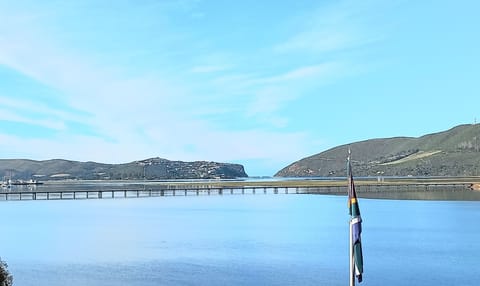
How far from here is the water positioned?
29.3 m

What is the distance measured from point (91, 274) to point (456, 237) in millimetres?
27108

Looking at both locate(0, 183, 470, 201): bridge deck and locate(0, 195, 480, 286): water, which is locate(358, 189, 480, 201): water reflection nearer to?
locate(0, 183, 470, 201): bridge deck

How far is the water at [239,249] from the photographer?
29.3 metres

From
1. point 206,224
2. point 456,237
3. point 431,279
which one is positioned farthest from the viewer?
point 206,224

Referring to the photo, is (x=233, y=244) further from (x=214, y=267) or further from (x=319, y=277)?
(x=319, y=277)

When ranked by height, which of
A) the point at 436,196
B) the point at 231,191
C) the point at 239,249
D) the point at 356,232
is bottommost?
the point at 239,249

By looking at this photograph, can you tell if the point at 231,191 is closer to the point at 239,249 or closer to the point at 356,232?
the point at 239,249

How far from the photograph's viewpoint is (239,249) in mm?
38969

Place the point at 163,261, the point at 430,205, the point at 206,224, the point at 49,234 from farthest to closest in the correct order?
the point at 430,205
the point at 206,224
the point at 49,234
the point at 163,261

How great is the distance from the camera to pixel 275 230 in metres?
51.2

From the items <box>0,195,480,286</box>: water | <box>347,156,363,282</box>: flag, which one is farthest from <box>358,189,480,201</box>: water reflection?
<box>347,156,363,282</box>: flag

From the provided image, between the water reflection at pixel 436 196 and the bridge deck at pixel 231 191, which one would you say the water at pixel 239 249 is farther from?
the bridge deck at pixel 231 191

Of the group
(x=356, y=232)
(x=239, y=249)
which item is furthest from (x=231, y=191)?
(x=356, y=232)

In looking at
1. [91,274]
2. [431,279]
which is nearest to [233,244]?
[91,274]
